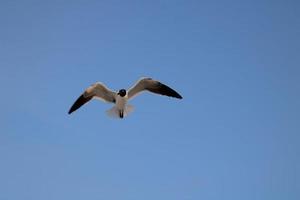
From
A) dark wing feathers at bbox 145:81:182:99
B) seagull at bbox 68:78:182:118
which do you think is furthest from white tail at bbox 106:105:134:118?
dark wing feathers at bbox 145:81:182:99

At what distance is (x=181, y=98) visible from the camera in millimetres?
10664

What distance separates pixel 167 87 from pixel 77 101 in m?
2.73

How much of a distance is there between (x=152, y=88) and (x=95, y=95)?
1733 mm

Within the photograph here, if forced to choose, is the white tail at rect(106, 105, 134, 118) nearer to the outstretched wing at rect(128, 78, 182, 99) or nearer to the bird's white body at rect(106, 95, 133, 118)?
the bird's white body at rect(106, 95, 133, 118)

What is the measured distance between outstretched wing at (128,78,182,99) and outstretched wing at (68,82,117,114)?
59cm

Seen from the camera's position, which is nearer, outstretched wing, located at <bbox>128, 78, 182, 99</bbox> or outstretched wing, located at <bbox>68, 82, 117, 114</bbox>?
outstretched wing, located at <bbox>68, 82, 117, 114</bbox>

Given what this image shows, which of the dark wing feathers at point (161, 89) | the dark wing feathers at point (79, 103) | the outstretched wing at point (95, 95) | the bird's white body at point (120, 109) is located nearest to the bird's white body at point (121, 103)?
the bird's white body at point (120, 109)

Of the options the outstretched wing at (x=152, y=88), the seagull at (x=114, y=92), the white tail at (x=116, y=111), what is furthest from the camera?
the outstretched wing at (x=152, y=88)

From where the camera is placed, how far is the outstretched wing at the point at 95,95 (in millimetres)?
10695

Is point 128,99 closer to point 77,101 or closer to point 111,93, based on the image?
point 111,93

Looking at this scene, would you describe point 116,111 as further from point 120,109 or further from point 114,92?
point 114,92

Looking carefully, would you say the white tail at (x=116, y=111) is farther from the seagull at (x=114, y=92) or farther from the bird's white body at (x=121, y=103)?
the seagull at (x=114, y=92)

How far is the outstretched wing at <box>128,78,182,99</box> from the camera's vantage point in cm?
1080

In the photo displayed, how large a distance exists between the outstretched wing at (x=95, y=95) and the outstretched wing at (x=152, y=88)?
0.59 meters
